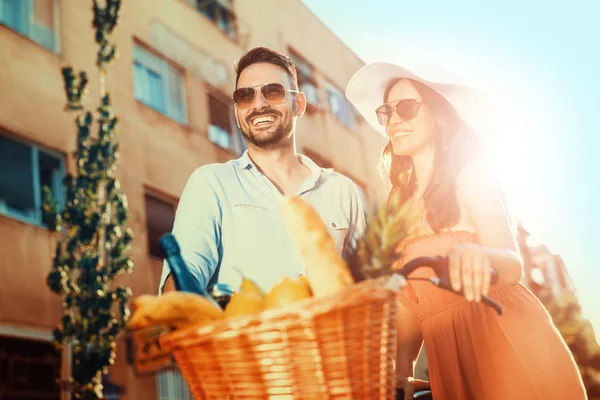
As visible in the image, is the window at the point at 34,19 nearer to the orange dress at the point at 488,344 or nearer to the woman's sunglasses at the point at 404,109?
the woman's sunglasses at the point at 404,109

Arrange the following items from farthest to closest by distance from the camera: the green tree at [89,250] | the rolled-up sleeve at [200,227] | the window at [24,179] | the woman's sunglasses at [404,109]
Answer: the window at [24,179]
the green tree at [89,250]
the woman's sunglasses at [404,109]
the rolled-up sleeve at [200,227]

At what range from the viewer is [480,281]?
1.28m

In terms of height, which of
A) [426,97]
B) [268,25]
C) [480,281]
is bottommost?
[480,281]

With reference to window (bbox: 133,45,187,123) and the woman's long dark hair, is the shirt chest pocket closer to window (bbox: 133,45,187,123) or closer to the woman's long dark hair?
the woman's long dark hair

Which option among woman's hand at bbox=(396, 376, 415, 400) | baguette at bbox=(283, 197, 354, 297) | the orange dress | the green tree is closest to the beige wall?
the green tree

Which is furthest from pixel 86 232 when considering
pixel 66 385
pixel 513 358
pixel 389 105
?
pixel 513 358

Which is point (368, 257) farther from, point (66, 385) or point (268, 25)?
point (268, 25)

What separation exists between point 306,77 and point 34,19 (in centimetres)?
421

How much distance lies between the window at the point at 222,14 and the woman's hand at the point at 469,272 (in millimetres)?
9093

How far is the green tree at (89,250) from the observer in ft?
19.6

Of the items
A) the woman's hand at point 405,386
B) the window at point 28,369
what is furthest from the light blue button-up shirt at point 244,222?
the window at point 28,369

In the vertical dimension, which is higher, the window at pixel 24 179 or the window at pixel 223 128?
the window at pixel 223 128

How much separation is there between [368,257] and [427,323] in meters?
0.82

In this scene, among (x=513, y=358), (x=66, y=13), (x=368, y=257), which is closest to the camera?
(x=368, y=257)
